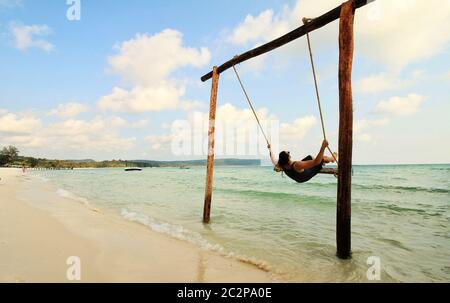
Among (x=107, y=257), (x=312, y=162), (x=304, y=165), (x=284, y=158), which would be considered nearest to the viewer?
(x=107, y=257)

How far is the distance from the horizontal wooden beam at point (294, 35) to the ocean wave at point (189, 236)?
4.40m

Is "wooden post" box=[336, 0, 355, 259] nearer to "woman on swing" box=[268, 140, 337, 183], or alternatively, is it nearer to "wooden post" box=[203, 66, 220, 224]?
"woman on swing" box=[268, 140, 337, 183]

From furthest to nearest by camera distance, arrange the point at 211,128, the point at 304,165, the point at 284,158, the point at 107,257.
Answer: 1. the point at 211,128
2. the point at 284,158
3. the point at 304,165
4. the point at 107,257

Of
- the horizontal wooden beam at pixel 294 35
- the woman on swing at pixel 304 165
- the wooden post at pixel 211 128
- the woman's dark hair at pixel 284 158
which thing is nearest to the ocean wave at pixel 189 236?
the wooden post at pixel 211 128

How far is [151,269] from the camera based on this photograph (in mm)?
4328

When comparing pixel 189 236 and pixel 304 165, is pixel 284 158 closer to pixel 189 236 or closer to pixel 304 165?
pixel 304 165

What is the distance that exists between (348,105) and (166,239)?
4665mm

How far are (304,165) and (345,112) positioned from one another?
1.50m

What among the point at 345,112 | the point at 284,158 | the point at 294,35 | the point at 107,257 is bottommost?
the point at 107,257

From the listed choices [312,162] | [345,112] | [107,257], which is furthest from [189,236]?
[345,112]

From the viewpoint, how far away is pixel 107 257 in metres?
4.76

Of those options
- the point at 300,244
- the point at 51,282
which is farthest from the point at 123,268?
the point at 300,244

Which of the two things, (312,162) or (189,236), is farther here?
(189,236)

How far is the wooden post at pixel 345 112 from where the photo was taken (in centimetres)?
473
